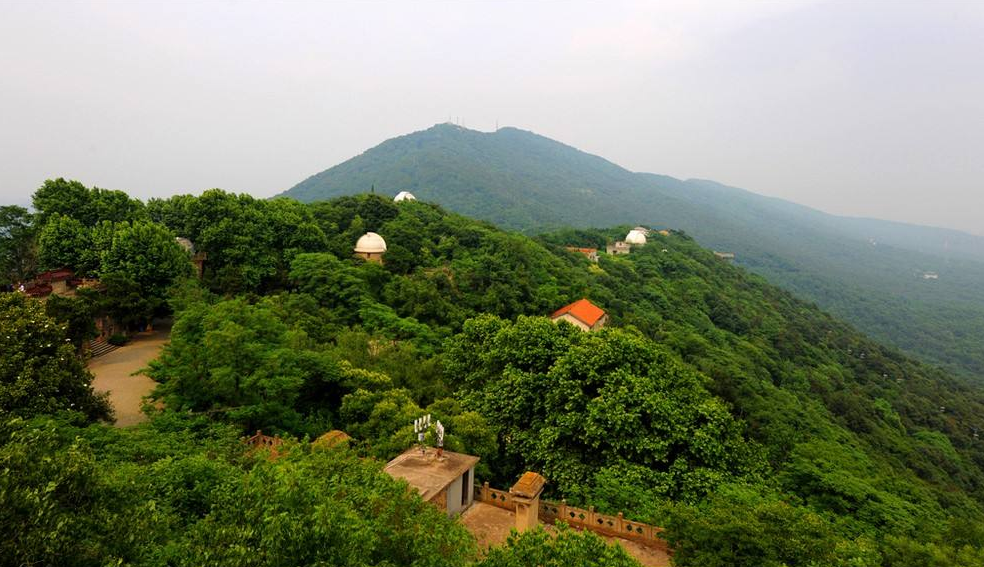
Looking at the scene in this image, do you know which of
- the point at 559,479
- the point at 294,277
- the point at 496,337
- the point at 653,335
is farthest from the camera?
the point at 653,335

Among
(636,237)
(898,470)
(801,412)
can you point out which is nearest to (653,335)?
(801,412)

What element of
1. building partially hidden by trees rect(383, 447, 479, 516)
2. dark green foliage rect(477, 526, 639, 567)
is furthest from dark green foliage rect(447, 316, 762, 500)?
dark green foliage rect(477, 526, 639, 567)

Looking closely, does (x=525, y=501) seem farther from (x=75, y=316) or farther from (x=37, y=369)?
(x=75, y=316)

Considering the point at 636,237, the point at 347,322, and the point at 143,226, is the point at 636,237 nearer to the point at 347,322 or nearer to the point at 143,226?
the point at 347,322

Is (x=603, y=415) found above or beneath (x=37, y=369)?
beneath

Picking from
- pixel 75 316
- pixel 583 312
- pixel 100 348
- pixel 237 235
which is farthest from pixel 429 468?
pixel 583 312

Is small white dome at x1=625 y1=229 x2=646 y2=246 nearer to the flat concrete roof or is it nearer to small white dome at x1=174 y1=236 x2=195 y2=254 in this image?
small white dome at x1=174 y1=236 x2=195 y2=254
